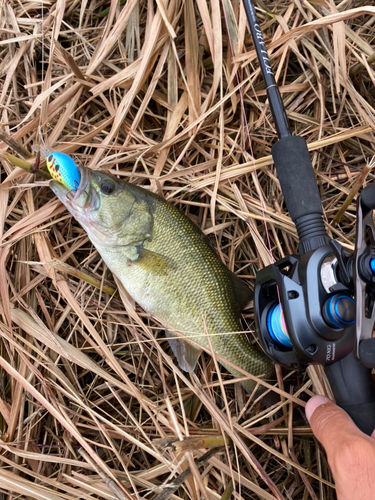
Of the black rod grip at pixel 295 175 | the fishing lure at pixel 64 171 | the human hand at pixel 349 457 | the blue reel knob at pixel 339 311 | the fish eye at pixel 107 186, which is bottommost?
the human hand at pixel 349 457

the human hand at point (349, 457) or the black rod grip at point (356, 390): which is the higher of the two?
the black rod grip at point (356, 390)

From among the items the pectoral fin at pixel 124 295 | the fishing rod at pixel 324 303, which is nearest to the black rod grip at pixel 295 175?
the fishing rod at pixel 324 303

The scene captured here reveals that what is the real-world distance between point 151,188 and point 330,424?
191 centimetres

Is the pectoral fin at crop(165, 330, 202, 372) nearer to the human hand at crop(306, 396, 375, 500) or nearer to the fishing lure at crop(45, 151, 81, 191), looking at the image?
the human hand at crop(306, 396, 375, 500)

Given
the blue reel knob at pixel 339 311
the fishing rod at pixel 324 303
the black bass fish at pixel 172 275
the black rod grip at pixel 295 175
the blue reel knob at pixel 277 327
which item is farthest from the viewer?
the black bass fish at pixel 172 275

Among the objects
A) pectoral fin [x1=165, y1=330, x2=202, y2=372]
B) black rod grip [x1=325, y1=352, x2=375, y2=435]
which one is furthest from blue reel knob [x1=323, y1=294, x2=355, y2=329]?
pectoral fin [x1=165, y1=330, x2=202, y2=372]

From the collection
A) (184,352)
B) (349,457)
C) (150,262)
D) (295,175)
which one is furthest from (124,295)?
(349,457)

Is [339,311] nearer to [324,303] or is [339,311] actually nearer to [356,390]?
[324,303]

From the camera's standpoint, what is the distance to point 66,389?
2.73 metres

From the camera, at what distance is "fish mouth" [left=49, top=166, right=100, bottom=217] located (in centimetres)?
242

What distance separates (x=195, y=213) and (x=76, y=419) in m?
1.76

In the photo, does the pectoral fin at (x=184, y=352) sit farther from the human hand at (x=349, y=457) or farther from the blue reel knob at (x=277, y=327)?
the human hand at (x=349, y=457)

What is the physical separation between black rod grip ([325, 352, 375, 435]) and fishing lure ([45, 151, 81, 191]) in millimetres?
1774

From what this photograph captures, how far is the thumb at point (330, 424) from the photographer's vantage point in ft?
5.46
